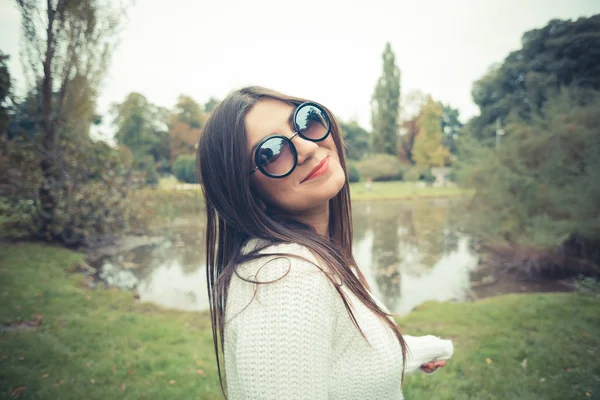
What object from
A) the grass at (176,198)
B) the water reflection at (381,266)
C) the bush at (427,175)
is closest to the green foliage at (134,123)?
the grass at (176,198)

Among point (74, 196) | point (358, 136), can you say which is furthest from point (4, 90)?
point (358, 136)

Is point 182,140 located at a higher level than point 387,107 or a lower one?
lower

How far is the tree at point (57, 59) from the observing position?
6.97 metres

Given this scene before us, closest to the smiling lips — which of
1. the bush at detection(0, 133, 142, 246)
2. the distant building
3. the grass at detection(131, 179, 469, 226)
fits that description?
the grass at detection(131, 179, 469, 226)

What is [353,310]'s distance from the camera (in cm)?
91

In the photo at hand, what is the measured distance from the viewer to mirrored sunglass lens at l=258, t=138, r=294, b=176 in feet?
3.39

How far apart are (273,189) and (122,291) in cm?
582

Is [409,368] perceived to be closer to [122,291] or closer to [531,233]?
[122,291]

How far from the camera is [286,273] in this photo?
0.80 meters

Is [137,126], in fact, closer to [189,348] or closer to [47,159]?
[47,159]

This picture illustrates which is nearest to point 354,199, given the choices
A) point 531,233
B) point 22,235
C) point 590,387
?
point 531,233

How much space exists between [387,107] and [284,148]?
36556 millimetres

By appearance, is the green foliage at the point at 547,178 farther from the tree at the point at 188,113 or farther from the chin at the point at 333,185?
the tree at the point at 188,113

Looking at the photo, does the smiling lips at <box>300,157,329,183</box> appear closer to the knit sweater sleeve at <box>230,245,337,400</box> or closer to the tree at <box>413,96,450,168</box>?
the knit sweater sleeve at <box>230,245,337,400</box>
